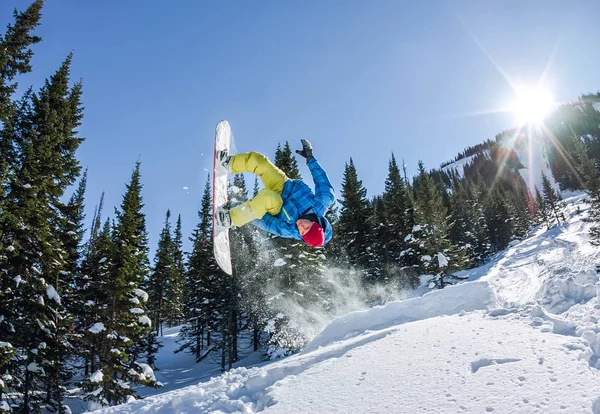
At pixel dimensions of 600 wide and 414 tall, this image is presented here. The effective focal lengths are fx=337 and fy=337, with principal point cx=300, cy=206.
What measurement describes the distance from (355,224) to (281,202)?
2604 cm

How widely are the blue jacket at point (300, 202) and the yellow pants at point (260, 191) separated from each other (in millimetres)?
150

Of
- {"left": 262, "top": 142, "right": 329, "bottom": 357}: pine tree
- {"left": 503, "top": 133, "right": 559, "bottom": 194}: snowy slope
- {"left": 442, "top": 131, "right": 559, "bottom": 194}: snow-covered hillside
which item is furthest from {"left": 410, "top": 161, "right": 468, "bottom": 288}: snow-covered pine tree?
{"left": 503, "top": 133, "right": 559, "bottom": 194}: snowy slope

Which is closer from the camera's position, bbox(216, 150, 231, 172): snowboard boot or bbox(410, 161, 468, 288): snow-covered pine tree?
bbox(216, 150, 231, 172): snowboard boot

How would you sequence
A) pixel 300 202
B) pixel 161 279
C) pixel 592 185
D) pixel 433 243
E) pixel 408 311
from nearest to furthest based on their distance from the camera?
pixel 300 202
pixel 408 311
pixel 433 243
pixel 592 185
pixel 161 279

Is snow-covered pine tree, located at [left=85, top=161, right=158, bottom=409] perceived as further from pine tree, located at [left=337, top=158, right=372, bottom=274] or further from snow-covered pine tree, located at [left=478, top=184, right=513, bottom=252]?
snow-covered pine tree, located at [left=478, top=184, right=513, bottom=252]

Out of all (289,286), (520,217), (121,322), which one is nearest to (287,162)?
(289,286)

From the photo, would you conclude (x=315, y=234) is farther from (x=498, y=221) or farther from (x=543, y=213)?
(x=543, y=213)

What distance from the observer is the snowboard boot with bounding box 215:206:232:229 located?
704 cm

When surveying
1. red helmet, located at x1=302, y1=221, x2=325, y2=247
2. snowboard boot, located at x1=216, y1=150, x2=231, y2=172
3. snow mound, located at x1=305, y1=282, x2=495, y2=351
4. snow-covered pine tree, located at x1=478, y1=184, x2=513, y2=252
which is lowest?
snow mound, located at x1=305, y1=282, x2=495, y2=351

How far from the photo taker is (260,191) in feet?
21.6

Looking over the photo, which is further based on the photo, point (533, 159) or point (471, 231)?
point (533, 159)

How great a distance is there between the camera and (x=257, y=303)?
20250 millimetres

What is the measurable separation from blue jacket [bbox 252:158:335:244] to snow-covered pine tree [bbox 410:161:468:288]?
2063 cm

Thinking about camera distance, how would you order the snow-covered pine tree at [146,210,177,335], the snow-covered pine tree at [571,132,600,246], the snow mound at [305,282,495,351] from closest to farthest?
the snow mound at [305,282,495,351] < the snow-covered pine tree at [571,132,600,246] < the snow-covered pine tree at [146,210,177,335]
